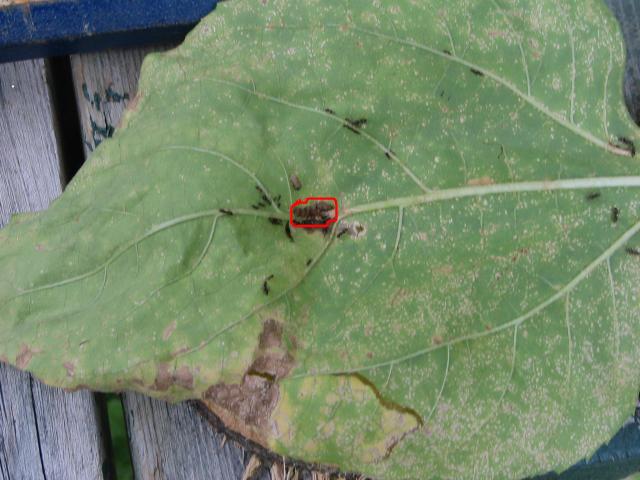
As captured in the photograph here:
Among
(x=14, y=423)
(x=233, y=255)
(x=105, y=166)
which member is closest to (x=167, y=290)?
(x=233, y=255)

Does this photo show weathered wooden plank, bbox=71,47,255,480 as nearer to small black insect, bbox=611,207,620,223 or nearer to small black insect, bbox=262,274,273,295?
small black insect, bbox=262,274,273,295

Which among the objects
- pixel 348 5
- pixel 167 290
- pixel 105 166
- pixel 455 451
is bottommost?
pixel 455 451

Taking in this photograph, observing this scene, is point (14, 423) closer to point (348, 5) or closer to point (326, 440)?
point (326, 440)

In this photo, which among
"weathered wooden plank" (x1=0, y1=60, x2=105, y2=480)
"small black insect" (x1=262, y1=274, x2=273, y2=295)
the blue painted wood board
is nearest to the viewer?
"small black insect" (x1=262, y1=274, x2=273, y2=295)

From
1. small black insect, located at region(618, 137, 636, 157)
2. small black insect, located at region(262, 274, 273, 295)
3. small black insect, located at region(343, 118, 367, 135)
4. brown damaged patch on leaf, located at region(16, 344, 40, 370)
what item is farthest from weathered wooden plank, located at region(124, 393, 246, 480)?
small black insect, located at region(618, 137, 636, 157)

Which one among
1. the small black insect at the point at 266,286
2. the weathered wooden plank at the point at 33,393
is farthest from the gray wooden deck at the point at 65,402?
the small black insect at the point at 266,286

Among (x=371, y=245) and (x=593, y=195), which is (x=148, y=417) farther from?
(x=593, y=195)
